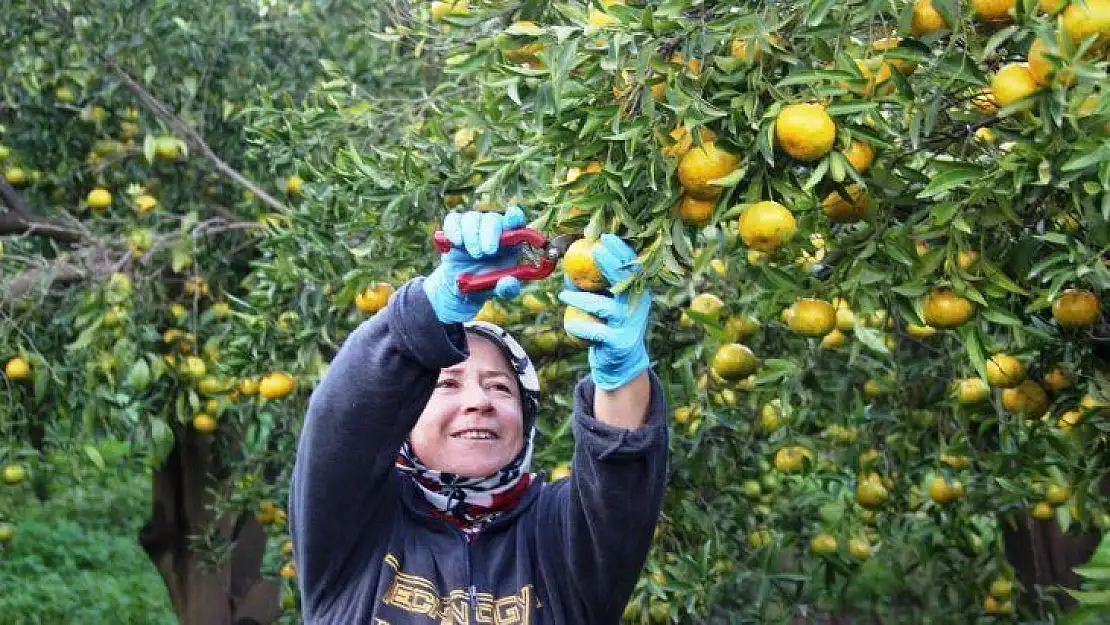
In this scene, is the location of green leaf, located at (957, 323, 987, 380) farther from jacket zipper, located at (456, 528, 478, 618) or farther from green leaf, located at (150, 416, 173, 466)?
green leaf, located at (150, 416, 173, 466)

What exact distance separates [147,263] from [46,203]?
108 cm

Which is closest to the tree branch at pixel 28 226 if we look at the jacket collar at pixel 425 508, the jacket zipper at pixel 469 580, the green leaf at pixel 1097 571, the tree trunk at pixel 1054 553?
the jacket collar at pixel 425 508

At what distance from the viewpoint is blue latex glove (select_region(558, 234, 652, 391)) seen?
196cm

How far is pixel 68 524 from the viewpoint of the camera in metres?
10.5

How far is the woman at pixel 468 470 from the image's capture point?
208 centimetres

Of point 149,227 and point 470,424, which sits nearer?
point 470,424

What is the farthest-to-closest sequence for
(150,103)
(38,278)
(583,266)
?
(150,103)
(38,278)
(583,266)

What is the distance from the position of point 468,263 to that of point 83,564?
28.0 ft

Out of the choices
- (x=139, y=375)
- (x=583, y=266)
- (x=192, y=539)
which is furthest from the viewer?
(x=192, y=539)

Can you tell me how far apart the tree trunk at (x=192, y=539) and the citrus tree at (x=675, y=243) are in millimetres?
18

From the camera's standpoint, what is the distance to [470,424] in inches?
94.7

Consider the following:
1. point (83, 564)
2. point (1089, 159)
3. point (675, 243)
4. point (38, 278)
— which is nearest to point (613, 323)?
point (675, 243)

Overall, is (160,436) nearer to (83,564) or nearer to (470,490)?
(470,490)

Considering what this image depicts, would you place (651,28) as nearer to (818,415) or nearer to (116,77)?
(818,415)
